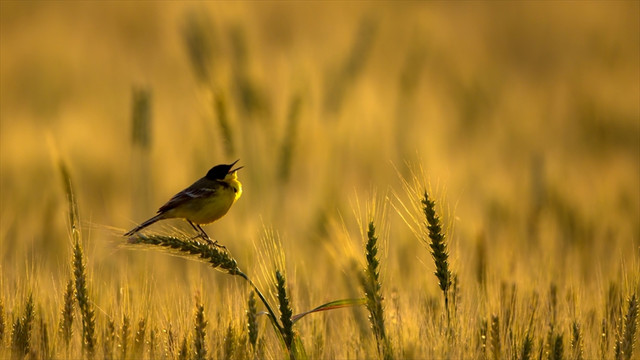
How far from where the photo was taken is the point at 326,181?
25.1 ft

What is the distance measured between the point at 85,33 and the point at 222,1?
9.00 m

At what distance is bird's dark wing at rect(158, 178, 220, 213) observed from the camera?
463 cm

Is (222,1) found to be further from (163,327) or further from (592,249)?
(163,327)

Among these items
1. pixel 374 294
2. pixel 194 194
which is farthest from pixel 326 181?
pixel 374 294

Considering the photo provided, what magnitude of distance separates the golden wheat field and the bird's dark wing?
13.8 inches

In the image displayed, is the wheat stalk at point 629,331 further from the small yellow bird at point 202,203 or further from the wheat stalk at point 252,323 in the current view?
the small yellow bird at point 202,203

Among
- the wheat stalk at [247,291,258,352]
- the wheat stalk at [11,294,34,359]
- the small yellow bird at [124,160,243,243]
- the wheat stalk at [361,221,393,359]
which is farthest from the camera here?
the small yellow bird at [124,160,243,243]

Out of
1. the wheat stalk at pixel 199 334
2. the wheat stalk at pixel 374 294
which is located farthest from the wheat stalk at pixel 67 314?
the wheat stalk at pixel 374 294

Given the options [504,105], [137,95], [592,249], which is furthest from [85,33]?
[592,249]

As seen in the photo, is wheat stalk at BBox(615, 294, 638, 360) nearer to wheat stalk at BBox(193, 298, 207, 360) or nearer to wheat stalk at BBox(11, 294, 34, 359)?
wheat stalk at BBox(193, 298, 207, 360)

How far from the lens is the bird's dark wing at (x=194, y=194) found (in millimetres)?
4629

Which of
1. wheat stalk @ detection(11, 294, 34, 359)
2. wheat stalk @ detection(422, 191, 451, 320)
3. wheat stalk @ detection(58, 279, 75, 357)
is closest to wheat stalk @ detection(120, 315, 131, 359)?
wheat stalk @ detection(58, 279, 75, 357)

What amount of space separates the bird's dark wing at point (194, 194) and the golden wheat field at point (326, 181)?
1.15 ft

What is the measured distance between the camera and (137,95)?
6.39m
